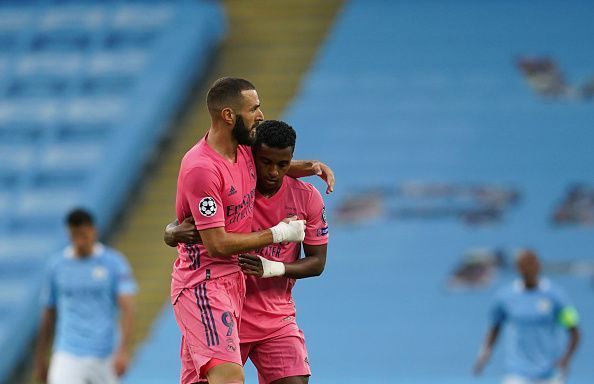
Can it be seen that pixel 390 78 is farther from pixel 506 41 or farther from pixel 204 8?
pixel 204 8

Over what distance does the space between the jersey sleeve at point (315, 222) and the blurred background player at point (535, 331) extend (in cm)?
458

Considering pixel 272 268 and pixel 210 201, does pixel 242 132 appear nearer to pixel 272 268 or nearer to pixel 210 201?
pixel 210 201

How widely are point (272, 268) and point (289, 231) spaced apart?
22cm

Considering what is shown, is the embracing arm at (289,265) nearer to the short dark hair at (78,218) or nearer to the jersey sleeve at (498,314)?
the short dark hair at (78,218)

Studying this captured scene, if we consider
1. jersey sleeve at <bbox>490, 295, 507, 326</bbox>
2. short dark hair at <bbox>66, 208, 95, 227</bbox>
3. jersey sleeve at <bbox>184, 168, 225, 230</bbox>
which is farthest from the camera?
jersey sleeve at <bbox>490, 295, 507, 326</bbox>

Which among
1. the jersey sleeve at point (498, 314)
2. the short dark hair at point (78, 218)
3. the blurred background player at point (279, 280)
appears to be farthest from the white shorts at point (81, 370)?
the blurred background player at point (279, 280)

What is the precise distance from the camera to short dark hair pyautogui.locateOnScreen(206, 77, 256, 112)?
21.9ft

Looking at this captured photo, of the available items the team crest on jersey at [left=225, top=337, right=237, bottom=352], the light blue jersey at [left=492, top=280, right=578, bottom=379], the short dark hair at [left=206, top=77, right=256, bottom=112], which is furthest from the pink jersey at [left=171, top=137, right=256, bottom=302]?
the light blue jersey at [left=492, top=280, right=578, bottom=379]

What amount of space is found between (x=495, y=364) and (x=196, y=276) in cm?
895

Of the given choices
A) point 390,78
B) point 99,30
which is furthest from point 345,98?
point 99,30

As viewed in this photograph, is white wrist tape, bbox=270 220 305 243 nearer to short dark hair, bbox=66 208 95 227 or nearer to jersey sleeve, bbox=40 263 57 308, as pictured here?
short dark hair, bbox=66 208 95 227

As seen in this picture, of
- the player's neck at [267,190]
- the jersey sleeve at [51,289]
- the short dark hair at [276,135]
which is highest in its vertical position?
the jersey sleeve at [51,289]

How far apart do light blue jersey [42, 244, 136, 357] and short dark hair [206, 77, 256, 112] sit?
4.25 meters

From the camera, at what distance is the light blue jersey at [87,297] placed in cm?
1058
